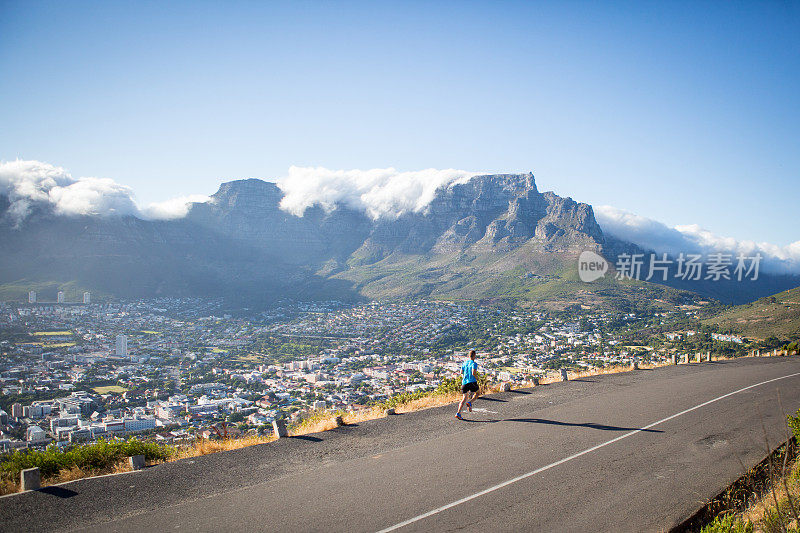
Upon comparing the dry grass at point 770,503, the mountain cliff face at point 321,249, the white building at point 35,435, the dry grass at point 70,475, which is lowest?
the white building at point 35,435

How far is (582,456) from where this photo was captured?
779cm

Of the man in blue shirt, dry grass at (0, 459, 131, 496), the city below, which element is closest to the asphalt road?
dry grass at (0, 459, 131, 496)

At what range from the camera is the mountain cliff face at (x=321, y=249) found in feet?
346

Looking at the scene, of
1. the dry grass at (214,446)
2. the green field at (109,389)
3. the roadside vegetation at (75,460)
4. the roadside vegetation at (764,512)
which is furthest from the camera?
the green field at (109,389)

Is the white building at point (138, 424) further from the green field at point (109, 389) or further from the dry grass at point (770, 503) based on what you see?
the dry grass at point (770, 503)

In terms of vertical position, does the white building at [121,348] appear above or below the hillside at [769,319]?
below

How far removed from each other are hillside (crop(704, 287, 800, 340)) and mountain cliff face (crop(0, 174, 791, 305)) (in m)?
33.1

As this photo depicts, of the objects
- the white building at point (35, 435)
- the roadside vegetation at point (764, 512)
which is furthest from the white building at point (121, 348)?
the roadside vegetation at point (764, 512)

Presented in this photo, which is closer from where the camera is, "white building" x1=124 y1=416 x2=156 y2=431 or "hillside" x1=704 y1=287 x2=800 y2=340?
"white building" x1=124 y1=416 x2=156 y2=431

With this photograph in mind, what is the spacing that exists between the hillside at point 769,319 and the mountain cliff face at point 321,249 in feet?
109

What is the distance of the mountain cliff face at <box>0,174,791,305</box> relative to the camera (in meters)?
105

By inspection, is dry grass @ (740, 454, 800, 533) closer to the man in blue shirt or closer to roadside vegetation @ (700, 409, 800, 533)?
roadside vegetation @ (700, 409, 800, 533)

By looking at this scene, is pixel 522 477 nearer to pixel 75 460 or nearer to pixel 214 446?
pixel 214 446

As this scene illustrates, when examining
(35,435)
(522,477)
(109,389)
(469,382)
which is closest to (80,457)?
(522,477)
